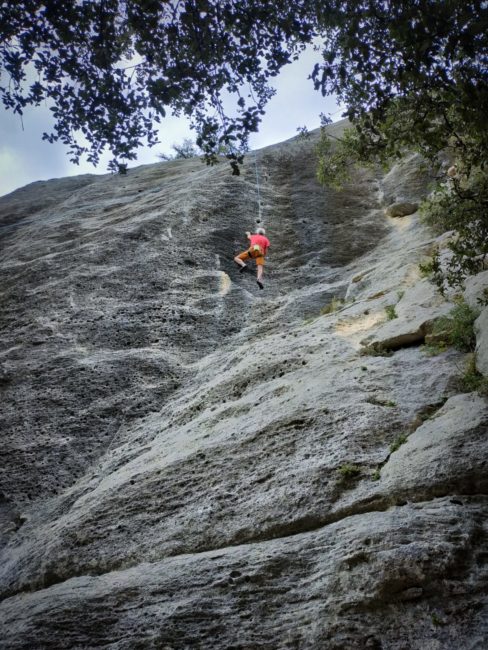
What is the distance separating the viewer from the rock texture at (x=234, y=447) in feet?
14.5

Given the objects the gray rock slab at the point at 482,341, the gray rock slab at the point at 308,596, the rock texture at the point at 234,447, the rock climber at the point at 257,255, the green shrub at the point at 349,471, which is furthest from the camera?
the rock climber at the point at 257,255

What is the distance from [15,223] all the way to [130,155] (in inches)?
606

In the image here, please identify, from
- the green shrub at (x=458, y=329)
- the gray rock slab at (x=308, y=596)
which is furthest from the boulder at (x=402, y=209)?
the gray rock slab at (x=308, y=596)

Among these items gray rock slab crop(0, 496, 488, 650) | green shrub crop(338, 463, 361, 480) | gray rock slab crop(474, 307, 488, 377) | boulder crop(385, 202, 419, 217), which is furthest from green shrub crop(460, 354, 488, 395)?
boulder crop(385, 202, 419, 217)

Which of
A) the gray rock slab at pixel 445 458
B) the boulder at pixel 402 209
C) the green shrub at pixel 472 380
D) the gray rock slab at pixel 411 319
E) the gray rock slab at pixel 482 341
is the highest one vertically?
the boulder at pixel 402 209

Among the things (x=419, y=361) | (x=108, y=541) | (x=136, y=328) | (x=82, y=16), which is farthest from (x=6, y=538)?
(x=82, y=16)

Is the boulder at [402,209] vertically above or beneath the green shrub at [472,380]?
above

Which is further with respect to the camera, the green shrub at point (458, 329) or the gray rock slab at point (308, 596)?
the green shrub at point (458, 329)

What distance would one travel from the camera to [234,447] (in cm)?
678

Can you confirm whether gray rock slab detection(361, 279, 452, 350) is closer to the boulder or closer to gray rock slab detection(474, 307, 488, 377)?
gray rock slab detection(474, 307, 488, 377)

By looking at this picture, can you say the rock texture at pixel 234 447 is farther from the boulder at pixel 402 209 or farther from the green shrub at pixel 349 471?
the boulder at pixel 402 209

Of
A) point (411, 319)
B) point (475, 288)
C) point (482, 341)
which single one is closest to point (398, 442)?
point (482, 341)

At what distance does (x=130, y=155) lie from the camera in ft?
23.0

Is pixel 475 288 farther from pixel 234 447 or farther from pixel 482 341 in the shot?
pixel 234 447
